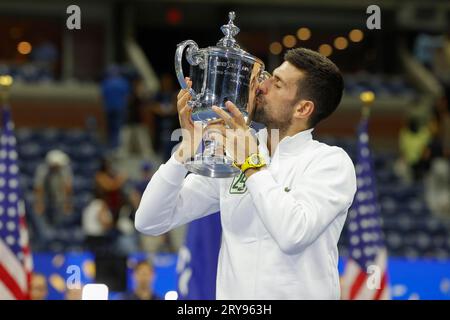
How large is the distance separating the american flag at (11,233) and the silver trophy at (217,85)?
441 centimetres

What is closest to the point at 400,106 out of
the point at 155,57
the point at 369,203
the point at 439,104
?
the point at 439,104

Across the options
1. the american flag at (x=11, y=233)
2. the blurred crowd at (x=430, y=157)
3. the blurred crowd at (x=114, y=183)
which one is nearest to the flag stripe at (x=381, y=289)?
the blurred crowd at (x=114, y=183)

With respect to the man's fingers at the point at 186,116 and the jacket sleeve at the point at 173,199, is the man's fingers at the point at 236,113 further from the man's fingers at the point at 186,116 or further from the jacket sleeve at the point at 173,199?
the jacket sleeve at the point at 173,199

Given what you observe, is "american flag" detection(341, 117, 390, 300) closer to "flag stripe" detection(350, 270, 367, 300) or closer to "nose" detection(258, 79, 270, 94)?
"flag stripe" detection(350, 270, 367, 300)

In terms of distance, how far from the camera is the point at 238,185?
4.29m

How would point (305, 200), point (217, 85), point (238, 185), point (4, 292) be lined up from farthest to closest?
point (4, 292) → point (238, 185) → point (217, 85) → point (305, 200)

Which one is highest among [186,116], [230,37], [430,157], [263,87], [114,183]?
[230,37]

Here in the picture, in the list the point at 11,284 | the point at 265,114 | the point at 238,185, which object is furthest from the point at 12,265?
the point at 265,114

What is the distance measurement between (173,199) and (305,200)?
61cm

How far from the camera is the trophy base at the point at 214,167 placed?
13.7 ft

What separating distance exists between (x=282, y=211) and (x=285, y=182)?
0.31 m

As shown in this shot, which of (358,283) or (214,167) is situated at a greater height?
(214,167)

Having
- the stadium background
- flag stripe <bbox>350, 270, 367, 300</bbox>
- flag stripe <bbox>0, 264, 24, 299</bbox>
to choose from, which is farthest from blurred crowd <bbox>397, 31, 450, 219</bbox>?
flag stripe <bbox>0, 264, 24, 299</bbox>

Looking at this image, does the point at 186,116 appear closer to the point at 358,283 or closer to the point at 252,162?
the point at 252,162
